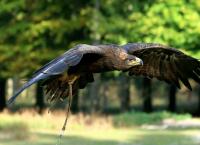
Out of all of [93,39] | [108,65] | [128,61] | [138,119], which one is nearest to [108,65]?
[108,65]

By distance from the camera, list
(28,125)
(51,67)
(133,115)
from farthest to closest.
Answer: (133,115) < (28,125) < (51,67)

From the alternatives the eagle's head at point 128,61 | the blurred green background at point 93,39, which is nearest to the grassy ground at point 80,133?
the blurred green background at point 93,39

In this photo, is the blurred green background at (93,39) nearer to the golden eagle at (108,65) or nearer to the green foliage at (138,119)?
the green foliage at (138,119)

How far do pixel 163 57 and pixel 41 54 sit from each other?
740 inches

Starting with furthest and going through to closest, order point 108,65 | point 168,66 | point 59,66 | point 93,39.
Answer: point 93,39
point 168,66
point 108,65
point 59,66

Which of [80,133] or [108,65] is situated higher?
[108,65]

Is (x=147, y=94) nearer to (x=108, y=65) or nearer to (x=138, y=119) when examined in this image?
(x=138, y=119)

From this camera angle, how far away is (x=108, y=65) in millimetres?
7238

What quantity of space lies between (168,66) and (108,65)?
182 cm

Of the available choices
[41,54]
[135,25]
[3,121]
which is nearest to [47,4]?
[41,54]

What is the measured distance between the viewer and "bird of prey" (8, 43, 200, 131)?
625cm

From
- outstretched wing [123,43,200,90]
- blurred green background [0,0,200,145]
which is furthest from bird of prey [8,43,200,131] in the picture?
blurred green background [0,0,200,145]

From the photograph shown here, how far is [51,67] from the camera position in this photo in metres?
6.12

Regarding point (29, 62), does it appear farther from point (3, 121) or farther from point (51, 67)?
point (51, 67)
